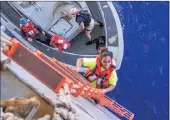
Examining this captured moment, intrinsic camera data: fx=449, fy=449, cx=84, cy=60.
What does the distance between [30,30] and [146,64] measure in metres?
2.03

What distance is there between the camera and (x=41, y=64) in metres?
3.99

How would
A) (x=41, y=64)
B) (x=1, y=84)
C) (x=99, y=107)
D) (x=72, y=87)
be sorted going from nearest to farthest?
(x=1, y=84) < (x=41, y=64) < (x=72, y=87) < (x=99, y=107)

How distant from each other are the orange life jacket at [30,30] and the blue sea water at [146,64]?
5.01 ft

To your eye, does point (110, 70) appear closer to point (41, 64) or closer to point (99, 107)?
point (99, 107)

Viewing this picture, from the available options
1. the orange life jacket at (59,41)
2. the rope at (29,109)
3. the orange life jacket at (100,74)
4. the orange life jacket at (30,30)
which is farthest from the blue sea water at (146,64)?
the rope at (29,109)

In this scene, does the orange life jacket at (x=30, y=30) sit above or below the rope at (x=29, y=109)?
below

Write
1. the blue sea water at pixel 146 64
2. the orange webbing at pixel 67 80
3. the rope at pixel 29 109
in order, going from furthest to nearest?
the blue sea water at pixel 146 64, the orange webbing at pixel 67 80, the rope at pixel 29 109

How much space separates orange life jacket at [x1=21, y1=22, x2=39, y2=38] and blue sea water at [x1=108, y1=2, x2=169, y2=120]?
5.01 ft

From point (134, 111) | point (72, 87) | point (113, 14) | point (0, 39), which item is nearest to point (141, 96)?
point (134, 111)

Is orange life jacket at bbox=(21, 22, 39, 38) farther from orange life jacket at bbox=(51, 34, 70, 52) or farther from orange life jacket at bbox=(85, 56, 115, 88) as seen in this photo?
orange life jacket at bbox=(85, 56, 115, 88)

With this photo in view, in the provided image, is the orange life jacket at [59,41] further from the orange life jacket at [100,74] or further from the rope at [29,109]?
the rope at [29,109]

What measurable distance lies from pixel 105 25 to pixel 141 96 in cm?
137

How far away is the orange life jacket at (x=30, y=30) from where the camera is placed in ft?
24.6

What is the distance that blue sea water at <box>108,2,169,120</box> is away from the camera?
7.46 m
